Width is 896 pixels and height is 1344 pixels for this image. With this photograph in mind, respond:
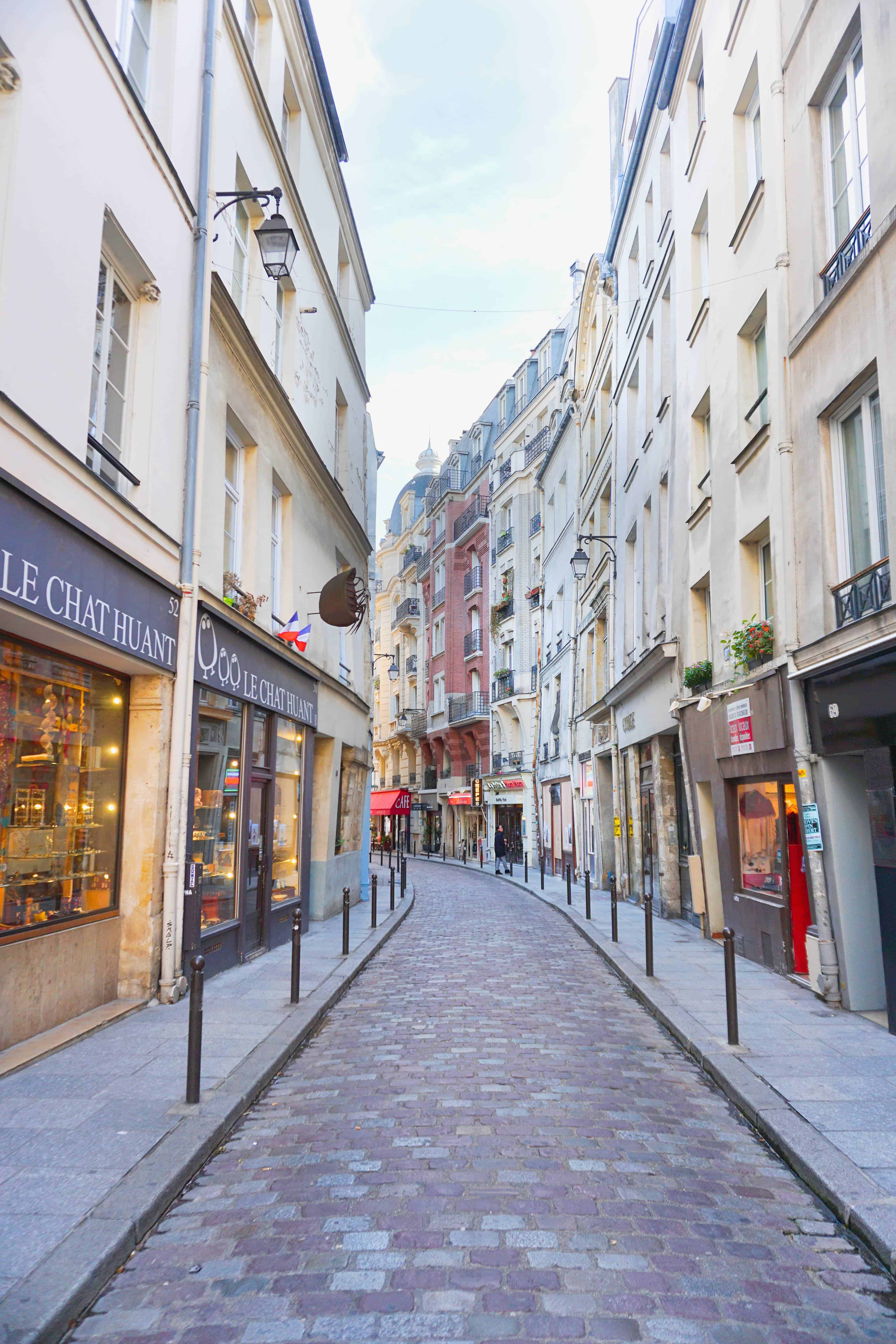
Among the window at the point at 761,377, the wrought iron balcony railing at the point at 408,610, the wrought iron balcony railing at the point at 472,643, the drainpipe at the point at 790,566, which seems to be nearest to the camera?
the drainpipe at the point at 790,566

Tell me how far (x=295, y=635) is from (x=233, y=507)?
7.90ft

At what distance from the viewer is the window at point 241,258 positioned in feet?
37.2

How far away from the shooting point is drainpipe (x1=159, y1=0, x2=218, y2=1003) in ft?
28.6

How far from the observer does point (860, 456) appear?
870 cm

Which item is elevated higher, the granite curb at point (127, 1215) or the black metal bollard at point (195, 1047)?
the black metal bollard at point (195, 1047)

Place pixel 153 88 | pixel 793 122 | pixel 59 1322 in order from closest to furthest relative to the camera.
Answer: pixel 59 1322 → pixel 153 88 → pixel 793 122

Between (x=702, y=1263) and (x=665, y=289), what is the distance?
54.6 ft

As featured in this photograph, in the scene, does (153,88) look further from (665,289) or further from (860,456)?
(665,289)

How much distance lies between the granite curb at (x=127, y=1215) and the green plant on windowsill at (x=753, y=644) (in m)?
6.46

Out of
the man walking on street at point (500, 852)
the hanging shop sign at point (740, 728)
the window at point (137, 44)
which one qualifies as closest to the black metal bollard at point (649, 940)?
the hanging shop sign at point (740, 728)

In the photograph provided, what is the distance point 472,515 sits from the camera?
1799 inches

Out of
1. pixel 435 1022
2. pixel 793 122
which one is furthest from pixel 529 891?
pixel 793 122

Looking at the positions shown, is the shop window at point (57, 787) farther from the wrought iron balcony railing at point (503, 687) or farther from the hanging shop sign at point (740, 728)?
the wrought iron balcony railing at point (503, 687)

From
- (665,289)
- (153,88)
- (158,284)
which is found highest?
(665,289)
